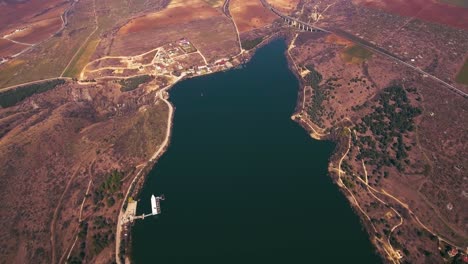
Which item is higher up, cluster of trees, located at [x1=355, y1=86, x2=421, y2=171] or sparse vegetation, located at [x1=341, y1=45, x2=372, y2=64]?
sparse vegetation, located at [x1=341, y1=45, x2=372, y2=64]

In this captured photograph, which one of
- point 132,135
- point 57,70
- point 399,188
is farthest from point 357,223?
point 57,70

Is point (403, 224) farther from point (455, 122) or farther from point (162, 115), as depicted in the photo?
point (162, 115)

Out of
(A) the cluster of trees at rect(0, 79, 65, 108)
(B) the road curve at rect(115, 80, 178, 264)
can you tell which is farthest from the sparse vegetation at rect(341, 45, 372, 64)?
(A) the cluster of trees at rect(0, 79, 65, 108)

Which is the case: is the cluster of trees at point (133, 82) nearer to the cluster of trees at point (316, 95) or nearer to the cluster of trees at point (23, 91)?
the cluster of trees at point (23, 91)

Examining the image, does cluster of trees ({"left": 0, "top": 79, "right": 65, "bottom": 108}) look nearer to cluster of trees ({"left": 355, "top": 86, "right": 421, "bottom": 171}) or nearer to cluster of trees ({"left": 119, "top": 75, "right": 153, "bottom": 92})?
cluster of trees ({"left": 119, "top": 75, "right": 153, "bottom": 92})

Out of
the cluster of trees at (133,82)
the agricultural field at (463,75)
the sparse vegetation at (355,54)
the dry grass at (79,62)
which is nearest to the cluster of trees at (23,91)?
the dry grass at (79,62)

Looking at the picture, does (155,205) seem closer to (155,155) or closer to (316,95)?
(155,155)
